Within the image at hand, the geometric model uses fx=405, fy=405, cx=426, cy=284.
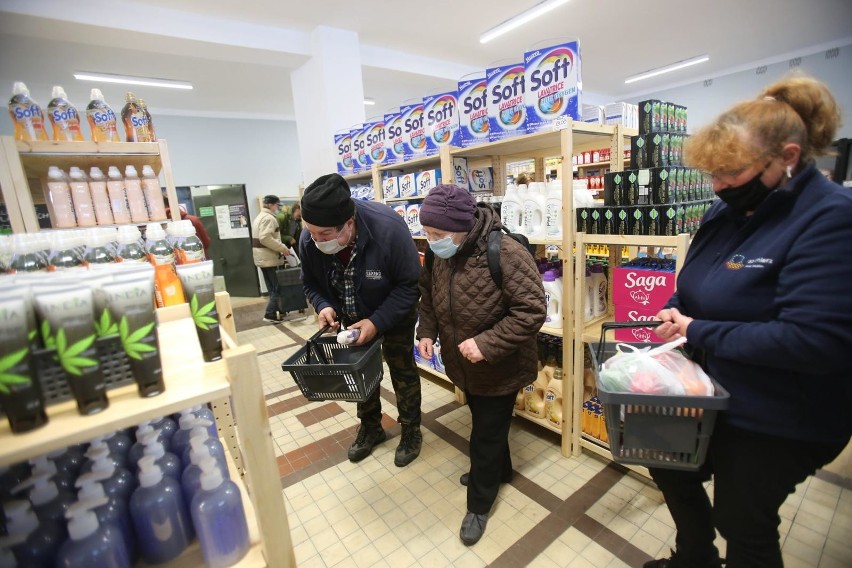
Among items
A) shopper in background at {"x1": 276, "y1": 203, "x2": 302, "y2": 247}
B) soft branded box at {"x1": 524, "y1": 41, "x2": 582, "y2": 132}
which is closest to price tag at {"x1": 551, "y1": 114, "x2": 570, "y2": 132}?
soft branded box at {"x1": 524, "y1": 41, "x2": 582, "y2": 132}

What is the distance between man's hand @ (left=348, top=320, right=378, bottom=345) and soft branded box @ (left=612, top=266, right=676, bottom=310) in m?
1.33

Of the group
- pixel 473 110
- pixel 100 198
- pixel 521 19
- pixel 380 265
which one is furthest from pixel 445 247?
pixel 521 19

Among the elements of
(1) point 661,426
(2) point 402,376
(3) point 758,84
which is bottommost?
(2) point 402,376

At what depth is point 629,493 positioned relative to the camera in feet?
7.18

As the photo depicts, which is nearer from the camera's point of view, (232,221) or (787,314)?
(787,314)

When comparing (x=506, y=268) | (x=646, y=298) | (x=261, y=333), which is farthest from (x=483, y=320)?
(x=261, y=333)

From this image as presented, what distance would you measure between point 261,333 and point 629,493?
4844 mm

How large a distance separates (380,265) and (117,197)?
1.44m

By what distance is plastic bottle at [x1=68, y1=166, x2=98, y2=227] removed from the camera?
6.72 ft

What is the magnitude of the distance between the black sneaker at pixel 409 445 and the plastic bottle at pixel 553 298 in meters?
1.12

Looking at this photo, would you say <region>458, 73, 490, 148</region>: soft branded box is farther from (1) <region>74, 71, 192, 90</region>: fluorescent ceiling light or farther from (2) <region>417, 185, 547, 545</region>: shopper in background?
(1) <region>74, 71, 192, 90</region>: fluorescent ceiling light

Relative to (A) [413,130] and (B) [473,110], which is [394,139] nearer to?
(A) [413,130]

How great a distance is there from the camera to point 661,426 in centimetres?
127

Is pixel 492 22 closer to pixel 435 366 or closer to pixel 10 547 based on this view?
pixel 435 366
